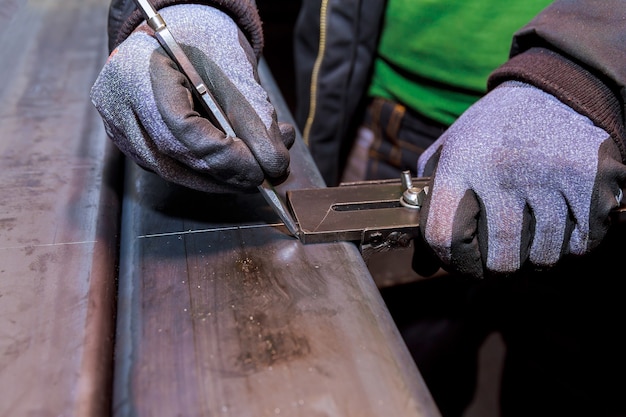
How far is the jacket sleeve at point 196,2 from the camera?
2.58ft

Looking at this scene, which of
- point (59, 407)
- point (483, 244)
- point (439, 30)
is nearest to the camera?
point (59, 407)

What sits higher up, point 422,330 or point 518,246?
point 518,246

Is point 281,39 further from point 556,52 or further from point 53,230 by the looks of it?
point 53,230

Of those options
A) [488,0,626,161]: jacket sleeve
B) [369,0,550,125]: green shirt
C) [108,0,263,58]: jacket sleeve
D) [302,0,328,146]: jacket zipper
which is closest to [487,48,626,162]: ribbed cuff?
[488,0,626,161]: jacket sleeve

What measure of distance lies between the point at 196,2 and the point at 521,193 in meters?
0.53

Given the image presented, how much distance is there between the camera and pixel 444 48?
117 centimetres

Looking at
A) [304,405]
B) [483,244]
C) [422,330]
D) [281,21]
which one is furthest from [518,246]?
[281,21]

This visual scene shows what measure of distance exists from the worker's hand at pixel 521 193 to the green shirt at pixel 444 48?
0.40m

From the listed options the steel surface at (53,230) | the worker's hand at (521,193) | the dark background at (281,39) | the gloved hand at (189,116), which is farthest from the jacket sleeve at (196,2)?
the dark background at (281,39)

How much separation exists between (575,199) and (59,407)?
64cm

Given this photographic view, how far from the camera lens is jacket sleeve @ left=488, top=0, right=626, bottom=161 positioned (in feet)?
2.52

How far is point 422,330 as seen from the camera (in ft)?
5.01

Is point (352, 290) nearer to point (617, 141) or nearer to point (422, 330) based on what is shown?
point (617, 141)

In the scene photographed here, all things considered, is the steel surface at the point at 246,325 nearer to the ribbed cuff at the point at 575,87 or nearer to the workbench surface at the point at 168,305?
the workbench surface at the point at 168,305
